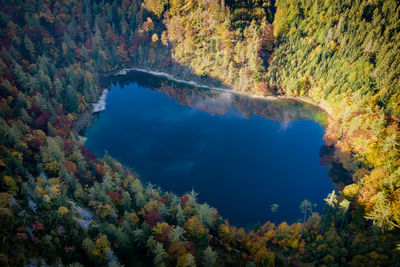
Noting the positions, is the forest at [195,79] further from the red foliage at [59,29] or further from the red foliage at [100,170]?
the red foliage at [100,170]

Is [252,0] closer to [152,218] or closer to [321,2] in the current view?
[321,2]

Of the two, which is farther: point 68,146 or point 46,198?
point 68,146

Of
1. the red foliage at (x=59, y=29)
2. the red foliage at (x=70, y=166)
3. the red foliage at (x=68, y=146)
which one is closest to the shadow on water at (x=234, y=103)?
the red foliage at (x=59, y=29)

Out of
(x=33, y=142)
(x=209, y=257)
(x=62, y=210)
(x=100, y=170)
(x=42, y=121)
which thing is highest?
(x=62, y=210)

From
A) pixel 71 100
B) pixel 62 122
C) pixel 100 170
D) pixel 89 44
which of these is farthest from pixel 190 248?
pixel 89 44

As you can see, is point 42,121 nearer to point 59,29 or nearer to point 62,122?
point 62,122

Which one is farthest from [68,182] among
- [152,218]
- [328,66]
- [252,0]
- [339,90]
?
[252,0]
